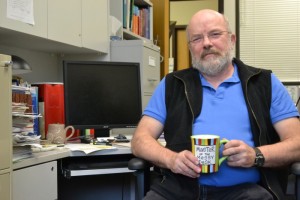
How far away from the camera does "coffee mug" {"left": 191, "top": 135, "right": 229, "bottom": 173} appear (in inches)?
53.4

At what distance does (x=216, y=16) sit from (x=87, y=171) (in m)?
0.91

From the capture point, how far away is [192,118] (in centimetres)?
166

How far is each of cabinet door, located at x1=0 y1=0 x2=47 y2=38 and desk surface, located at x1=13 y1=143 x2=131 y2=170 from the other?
55cm

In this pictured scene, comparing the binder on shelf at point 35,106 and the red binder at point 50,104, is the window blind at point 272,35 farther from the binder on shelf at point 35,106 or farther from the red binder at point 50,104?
the binder on shelf at point 35,106

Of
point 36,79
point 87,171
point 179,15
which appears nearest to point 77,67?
point 36,79

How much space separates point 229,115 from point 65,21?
3.39 ft

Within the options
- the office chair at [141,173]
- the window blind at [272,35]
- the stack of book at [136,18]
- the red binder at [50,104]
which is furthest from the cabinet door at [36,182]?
the window blind at [272,35]

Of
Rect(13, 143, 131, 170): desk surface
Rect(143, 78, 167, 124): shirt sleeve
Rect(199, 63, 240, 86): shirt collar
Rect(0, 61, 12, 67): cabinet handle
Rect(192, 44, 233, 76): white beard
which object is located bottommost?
Rect(13, 143, 131, 170): desk surface

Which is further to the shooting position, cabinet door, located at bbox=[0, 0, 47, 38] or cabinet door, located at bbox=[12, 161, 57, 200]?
cabinet door, located at bbox=[0, 0, 47, 38]

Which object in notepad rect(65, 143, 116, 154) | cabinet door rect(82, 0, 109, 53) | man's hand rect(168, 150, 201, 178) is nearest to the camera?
man's hand rect(168, 150, 201, 178)

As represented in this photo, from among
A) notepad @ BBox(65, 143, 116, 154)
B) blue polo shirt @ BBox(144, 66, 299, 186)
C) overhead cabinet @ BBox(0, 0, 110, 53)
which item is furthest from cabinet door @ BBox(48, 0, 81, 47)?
blue polo shirt @ BBox(144, 66, 299, 186)

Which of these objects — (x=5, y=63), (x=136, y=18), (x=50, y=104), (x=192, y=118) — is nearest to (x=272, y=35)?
(x=136, y=18)

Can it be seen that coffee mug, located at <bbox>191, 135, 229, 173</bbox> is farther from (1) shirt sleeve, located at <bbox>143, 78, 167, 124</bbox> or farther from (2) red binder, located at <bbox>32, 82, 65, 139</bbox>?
(2) red binder, located at <bbox>32, 82, 65, 139</bbox>

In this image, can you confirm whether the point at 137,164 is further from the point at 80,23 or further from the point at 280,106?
the point at 80,23
